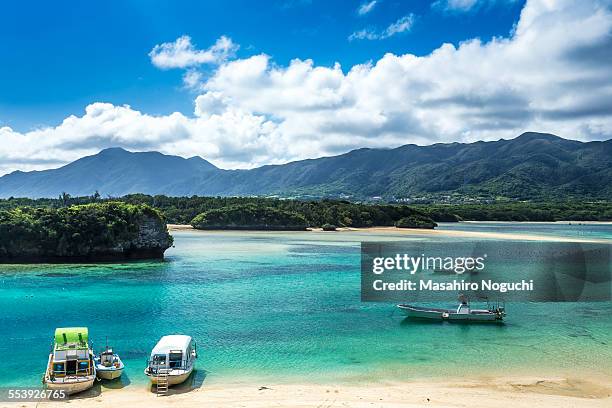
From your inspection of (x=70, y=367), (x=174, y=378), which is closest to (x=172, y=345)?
(x=174, y=378)

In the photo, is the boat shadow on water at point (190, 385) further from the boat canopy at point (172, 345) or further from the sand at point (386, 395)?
the boat canopy at point (172, 345)

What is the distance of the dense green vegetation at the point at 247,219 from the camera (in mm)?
131750

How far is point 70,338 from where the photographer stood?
22.6m

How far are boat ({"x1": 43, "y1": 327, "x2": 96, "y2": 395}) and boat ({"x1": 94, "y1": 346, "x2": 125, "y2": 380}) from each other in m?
0.42

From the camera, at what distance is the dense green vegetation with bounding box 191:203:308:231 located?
132m

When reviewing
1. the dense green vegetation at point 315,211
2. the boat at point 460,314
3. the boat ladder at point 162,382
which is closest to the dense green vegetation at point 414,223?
the dense green vegetation at point 315,211

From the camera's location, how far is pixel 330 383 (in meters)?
22.8

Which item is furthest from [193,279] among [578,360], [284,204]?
[284,204]

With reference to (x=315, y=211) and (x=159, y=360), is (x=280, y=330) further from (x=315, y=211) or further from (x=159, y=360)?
(x=315, y=211)

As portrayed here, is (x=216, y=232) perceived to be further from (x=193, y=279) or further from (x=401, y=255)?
(x=193, y=279)

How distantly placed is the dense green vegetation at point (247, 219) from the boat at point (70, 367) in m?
110

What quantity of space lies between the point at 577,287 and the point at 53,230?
197 feet

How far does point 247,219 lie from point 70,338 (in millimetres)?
109872

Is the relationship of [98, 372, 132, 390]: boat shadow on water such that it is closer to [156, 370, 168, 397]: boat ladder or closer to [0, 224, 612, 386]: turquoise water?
[0, 224, 612, 386]: turquoise water
